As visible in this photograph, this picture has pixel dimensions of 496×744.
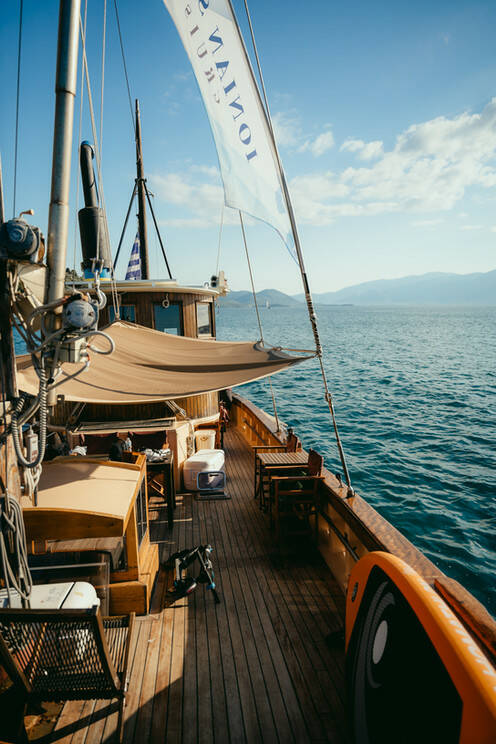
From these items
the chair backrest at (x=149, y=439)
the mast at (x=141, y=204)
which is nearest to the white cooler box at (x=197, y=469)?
the chair backrest at (x=149, y=439)

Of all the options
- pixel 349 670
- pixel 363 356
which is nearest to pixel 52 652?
pixel 349 670

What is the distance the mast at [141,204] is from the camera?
1086 cm

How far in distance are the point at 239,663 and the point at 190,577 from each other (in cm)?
129

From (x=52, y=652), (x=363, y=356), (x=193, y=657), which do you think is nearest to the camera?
(x=52, y=652)

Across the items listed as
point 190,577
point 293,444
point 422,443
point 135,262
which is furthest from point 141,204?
point 422,443

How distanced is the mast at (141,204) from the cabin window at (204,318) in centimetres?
262

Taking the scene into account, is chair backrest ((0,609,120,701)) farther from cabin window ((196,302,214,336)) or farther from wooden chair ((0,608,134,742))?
cabin window ((196,302,214,336))

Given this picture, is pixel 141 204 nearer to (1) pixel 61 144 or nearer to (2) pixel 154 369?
(2) pixel 154 369

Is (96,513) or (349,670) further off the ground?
(96,513)

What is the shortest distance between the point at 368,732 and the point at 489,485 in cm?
1054

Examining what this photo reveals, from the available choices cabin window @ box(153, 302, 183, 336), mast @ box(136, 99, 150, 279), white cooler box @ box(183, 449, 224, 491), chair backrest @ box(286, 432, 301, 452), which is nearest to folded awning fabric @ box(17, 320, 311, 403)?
chair backrest @ box(286, 432, 301, 452)

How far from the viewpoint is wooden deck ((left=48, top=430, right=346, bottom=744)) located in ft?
10.3

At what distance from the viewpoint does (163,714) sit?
10.7 feet

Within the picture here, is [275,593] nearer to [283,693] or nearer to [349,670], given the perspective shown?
[283,693]
